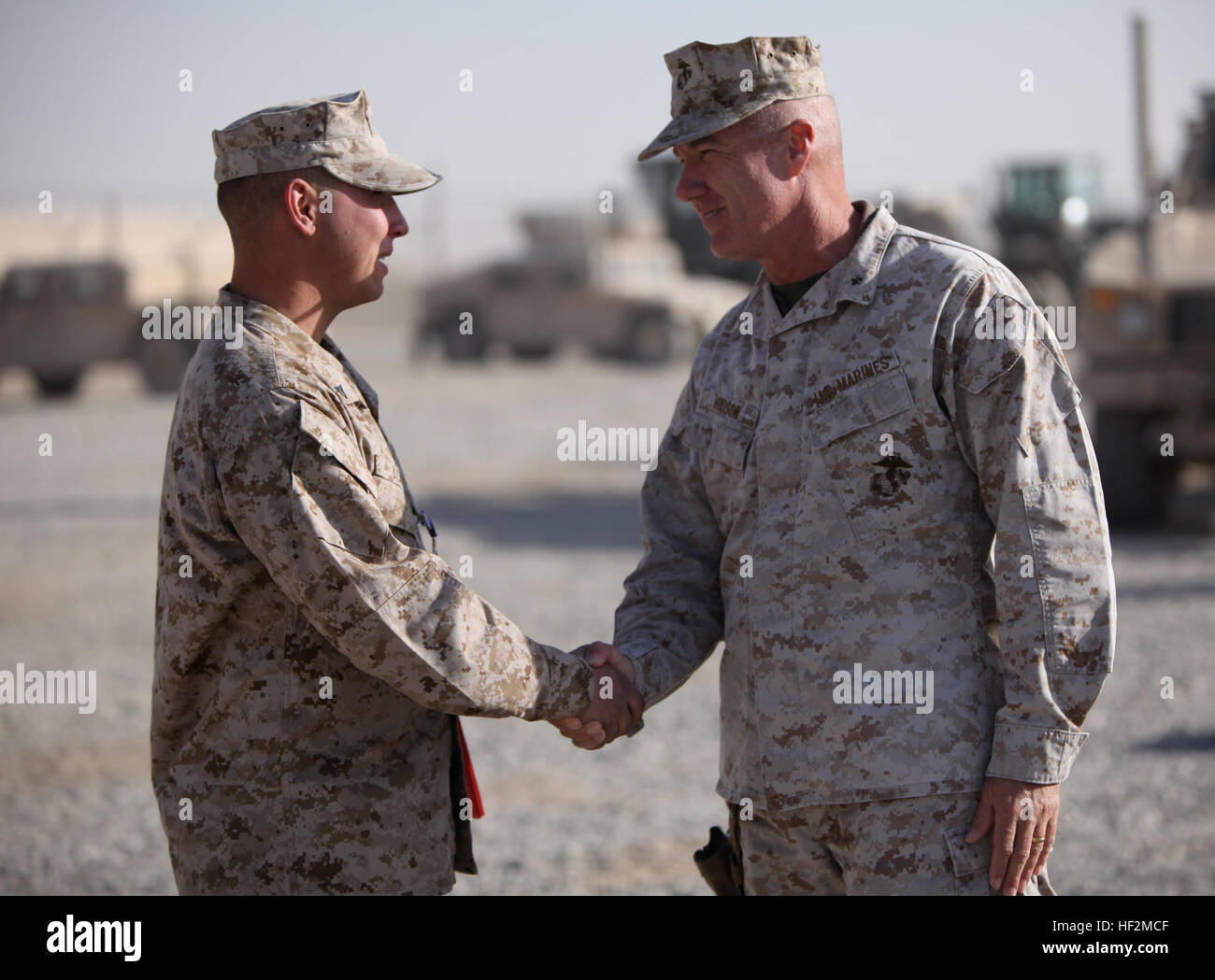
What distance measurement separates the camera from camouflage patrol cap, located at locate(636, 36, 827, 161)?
9.18 ft

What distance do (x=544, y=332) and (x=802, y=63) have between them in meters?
22.1

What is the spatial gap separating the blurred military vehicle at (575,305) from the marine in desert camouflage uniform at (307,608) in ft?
70.9

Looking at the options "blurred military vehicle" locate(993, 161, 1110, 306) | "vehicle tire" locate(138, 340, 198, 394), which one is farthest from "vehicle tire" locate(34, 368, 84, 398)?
"blurred military vehicle" locate(993, 161, 1110, 306)

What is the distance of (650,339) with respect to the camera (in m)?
24.5

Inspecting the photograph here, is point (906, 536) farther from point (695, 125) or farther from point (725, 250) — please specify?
point (695, 125)

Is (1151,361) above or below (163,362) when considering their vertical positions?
above

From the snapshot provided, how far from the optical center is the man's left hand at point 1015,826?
2.56 meters

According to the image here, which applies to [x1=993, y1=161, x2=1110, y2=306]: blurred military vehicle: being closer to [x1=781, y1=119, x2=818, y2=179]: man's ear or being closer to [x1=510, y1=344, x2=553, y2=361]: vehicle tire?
[x1=510, y1=344, x2=553, y2=361]: vehicle tire

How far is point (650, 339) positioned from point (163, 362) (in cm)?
777

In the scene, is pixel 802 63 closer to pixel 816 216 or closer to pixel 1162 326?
pixel 816 216

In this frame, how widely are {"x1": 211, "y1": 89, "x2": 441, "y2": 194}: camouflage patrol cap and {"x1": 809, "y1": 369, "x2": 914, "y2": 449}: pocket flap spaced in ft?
2.91

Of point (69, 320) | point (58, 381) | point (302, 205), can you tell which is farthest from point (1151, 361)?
point (58, 381)

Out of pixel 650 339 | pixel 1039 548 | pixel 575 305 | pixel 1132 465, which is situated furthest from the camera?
pixel 575 305

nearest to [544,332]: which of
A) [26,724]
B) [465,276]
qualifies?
[465,276]
